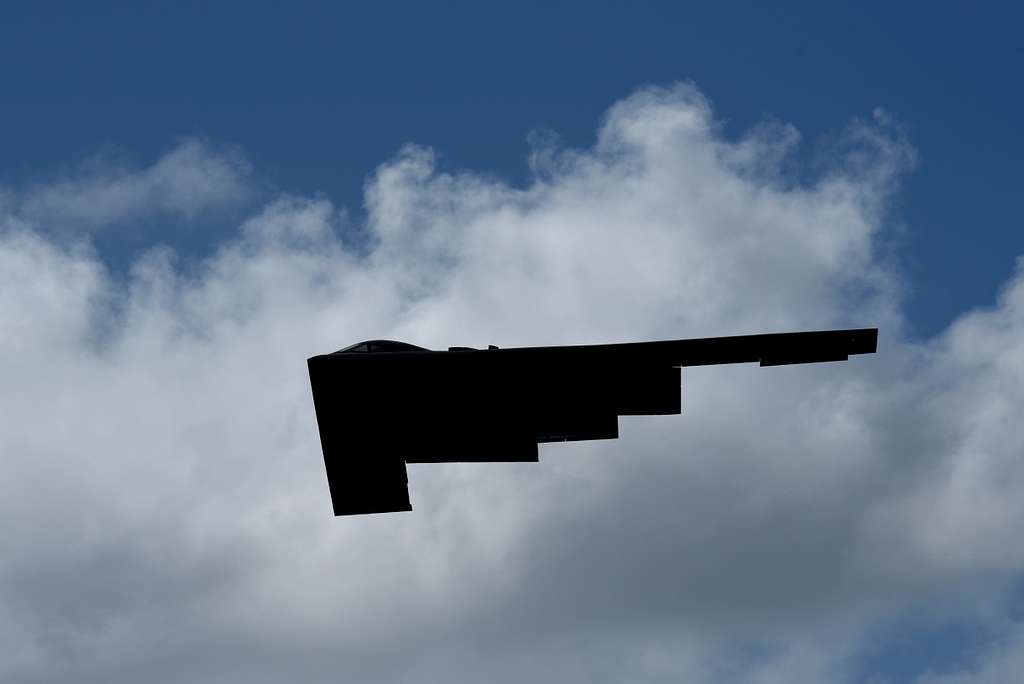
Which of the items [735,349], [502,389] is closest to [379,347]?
[502,389]

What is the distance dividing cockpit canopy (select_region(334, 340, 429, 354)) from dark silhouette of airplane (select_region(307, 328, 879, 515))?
23mm

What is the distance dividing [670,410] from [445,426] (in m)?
5.23

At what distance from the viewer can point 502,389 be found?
91.8 feet

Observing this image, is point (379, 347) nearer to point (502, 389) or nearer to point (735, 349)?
point (502, 389)

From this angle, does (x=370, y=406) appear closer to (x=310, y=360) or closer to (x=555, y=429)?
(x=310, y=360)

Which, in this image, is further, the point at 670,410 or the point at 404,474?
the point at 404,474

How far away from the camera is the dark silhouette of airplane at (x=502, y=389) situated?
89.7 ft

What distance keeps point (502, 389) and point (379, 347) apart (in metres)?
2.94

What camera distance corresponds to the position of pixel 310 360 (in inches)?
1072

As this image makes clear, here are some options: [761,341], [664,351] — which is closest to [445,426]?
[664,351]

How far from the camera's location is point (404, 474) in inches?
1195

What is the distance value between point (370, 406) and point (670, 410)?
6856 mm

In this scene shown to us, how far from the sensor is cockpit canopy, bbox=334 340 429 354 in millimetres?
27844

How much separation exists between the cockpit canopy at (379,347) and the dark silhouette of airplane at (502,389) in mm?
23
